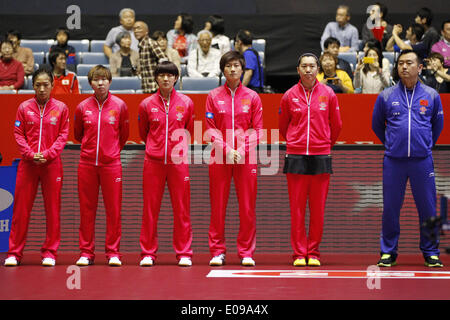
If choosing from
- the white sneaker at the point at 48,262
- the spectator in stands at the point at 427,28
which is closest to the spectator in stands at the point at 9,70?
the white sneaker at the point at 48,262

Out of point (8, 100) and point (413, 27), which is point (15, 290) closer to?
point (8, 100)

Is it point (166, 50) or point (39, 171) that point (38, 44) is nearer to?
point (166, 50)

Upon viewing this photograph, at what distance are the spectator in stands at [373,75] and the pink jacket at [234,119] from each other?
3.12 metres

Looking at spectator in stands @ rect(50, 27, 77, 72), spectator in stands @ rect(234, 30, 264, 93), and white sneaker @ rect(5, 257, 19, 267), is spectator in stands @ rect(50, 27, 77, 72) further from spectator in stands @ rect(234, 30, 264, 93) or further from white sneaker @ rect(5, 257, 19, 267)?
white sneaker @ rect(5, 257, 19, 267)

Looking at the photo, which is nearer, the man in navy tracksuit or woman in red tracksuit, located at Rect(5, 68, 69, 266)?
the man in navy tracksuit

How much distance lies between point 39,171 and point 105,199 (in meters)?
0.71

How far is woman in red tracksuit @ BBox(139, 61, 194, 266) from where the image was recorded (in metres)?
7.34

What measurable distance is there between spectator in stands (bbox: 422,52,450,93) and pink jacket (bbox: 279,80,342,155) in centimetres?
328

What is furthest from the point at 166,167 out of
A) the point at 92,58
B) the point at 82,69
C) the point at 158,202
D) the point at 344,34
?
the point at 344,34

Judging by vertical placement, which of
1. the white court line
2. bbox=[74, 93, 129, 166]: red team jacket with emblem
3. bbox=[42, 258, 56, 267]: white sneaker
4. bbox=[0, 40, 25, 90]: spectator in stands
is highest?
bbox=[0, 40, 25, 90]: spectator in stands

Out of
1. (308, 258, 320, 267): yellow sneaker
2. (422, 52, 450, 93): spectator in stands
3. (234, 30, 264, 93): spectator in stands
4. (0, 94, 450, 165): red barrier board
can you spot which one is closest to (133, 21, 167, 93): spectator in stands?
(0, 94, 450, 165): red barrier board

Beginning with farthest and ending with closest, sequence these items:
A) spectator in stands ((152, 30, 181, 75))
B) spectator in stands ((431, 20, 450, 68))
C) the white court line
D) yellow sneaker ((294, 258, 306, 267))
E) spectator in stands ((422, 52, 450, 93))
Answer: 1. spectator in stands ((431, 20, 450, 68))
2. spectator in stands ((152, 30, 181, 75))
3. spectator in stands ((422, 52, 450, 93))
4. yellow sneaker ((294, 258, 306, 267))
5. the white court line

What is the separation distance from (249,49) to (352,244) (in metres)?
3.34

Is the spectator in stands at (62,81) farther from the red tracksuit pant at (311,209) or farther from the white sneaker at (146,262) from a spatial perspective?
the red tracksuit pant at (311,209)
